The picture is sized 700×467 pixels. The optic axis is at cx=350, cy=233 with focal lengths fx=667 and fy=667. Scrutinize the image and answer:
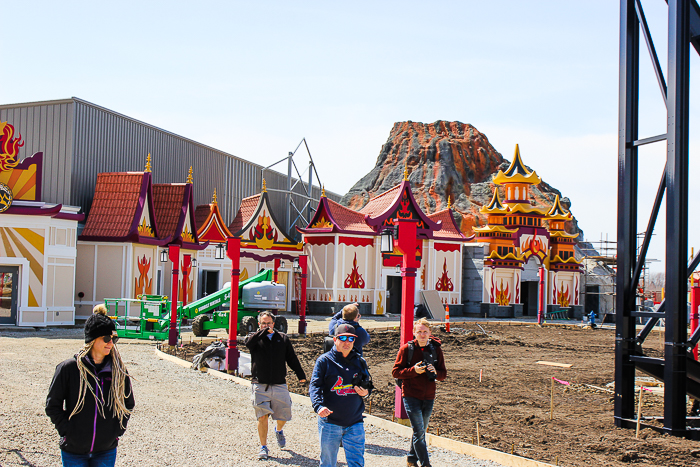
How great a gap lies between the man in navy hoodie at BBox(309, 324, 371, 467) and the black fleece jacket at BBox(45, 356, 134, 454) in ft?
5.78

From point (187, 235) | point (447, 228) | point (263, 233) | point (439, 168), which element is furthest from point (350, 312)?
point (439, 168)

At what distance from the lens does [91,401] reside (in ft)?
14.7

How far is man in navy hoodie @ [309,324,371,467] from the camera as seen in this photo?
570 cm

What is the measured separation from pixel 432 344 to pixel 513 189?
123 feet

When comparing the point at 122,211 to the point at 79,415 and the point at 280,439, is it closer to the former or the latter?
the point at 280,439

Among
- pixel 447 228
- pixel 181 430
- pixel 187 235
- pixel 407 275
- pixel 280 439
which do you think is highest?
pixel 447 228

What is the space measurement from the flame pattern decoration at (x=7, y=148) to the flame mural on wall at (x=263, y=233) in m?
13.6

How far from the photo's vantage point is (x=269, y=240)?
35094 millimetres

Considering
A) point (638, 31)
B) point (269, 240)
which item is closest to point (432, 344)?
point (638, 31)

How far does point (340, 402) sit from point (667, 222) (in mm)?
5082

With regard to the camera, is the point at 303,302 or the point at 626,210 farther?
the point at 303,302

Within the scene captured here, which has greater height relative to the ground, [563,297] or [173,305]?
[173,305]

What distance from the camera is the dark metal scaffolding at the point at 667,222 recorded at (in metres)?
8.21

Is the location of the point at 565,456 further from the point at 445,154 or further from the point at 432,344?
the point at 445,154
